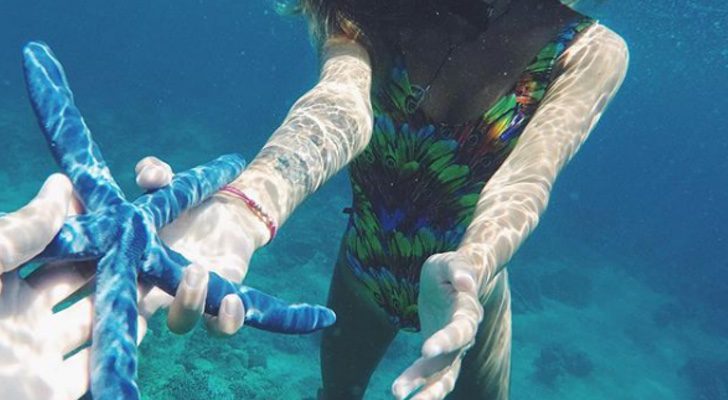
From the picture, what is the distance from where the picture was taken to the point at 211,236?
6.40ft

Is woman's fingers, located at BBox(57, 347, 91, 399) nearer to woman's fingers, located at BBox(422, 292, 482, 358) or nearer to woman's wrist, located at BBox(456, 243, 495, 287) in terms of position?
woman's fingers, located at BBox(422, 292, 482, 358)

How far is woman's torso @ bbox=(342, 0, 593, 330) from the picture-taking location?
2.58 metres

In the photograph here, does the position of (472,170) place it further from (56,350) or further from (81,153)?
(56,350)

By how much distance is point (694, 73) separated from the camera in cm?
4216

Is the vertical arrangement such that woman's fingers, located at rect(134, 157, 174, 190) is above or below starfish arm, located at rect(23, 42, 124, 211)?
below

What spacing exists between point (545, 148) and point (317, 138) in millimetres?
919

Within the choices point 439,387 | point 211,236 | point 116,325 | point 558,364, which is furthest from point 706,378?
point 116,325

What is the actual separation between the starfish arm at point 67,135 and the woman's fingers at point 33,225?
0.14 metres

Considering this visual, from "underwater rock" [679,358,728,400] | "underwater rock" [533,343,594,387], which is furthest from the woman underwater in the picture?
"underwater rock" [679,358,728,400]

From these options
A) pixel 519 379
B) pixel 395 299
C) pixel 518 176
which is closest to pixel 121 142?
pixel 519 379

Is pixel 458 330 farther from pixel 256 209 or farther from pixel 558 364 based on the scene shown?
pixel 558 364

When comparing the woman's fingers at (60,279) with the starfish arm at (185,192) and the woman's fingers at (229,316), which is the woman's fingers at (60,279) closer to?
the starfish arm at (185,192)

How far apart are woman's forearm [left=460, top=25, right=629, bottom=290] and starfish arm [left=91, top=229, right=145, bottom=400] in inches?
42.0

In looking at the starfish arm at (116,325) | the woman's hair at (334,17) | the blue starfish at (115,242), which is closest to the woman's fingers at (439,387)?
the blue starfish at (115,242)
